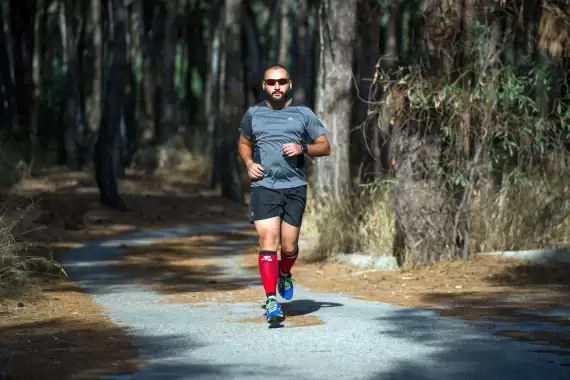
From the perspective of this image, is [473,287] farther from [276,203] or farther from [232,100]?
[232,100]

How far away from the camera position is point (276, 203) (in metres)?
9.92

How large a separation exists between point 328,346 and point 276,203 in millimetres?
1979

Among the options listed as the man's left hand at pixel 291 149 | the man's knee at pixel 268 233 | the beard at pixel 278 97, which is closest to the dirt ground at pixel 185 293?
the man's knee at pixel 268 233

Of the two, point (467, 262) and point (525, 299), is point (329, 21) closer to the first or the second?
point (467, 262)

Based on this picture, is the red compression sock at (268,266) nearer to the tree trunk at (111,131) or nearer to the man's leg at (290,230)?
the man's leg at (290,230)

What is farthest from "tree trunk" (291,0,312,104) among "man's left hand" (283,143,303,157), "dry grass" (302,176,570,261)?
"man's left hand" (283,143,303,157)

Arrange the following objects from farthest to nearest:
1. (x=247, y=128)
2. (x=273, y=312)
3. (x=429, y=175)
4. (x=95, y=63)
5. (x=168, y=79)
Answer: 1. (x=168, y=79)
2. (x=95, y=63)
3. (x=429, y=175)
4. (x=247, y=128)
5. (x=273, y=312)

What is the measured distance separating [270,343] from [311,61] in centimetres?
4339

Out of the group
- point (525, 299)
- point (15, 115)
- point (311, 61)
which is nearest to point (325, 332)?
point (525, 299)

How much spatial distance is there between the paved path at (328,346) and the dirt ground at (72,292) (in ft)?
0.91

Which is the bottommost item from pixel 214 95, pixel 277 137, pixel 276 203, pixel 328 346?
pixel 328 346

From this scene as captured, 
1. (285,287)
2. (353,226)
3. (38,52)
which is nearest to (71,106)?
A: (38,52)

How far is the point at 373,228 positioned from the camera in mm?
15492

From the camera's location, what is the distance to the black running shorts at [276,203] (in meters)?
9.92
